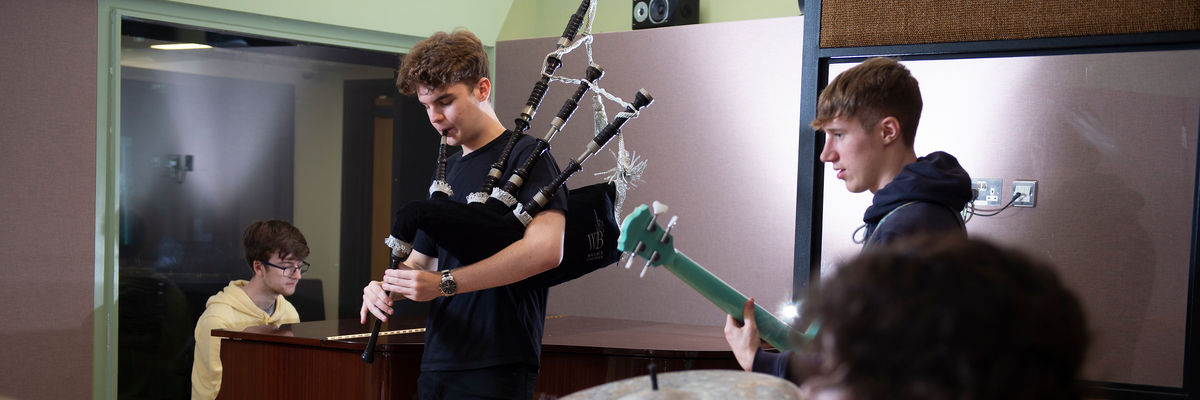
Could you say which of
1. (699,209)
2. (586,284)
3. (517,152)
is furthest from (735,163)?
(517,152)

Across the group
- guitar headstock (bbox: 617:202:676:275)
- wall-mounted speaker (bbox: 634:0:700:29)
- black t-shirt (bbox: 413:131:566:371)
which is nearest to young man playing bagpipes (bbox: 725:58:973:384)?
guitar headstock (bbox: 617:202:676:275)

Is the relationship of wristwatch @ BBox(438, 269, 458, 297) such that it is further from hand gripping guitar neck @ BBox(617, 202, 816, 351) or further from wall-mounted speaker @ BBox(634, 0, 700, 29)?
wall-mounted speaker @ BBox(634, 0, 700, 29)

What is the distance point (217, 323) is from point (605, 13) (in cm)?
228

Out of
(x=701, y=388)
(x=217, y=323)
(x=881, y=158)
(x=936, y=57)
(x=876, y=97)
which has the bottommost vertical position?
(x=217, y=323)

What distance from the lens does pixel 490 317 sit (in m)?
1.76

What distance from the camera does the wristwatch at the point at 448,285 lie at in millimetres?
1702

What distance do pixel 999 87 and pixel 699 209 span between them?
156 centimetres

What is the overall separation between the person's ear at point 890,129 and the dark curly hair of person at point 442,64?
0.88 metres

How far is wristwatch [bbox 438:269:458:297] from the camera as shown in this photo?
170cm

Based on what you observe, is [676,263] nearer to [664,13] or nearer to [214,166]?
[664,13]

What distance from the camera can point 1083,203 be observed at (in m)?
2.20

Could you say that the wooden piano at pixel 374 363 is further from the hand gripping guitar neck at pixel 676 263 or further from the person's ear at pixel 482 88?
the hand gripping guitar neck at pixel 676 263

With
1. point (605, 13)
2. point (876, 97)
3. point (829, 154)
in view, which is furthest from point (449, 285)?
point (605, 13)

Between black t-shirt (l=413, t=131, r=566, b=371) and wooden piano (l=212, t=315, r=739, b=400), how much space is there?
50 centimetres
